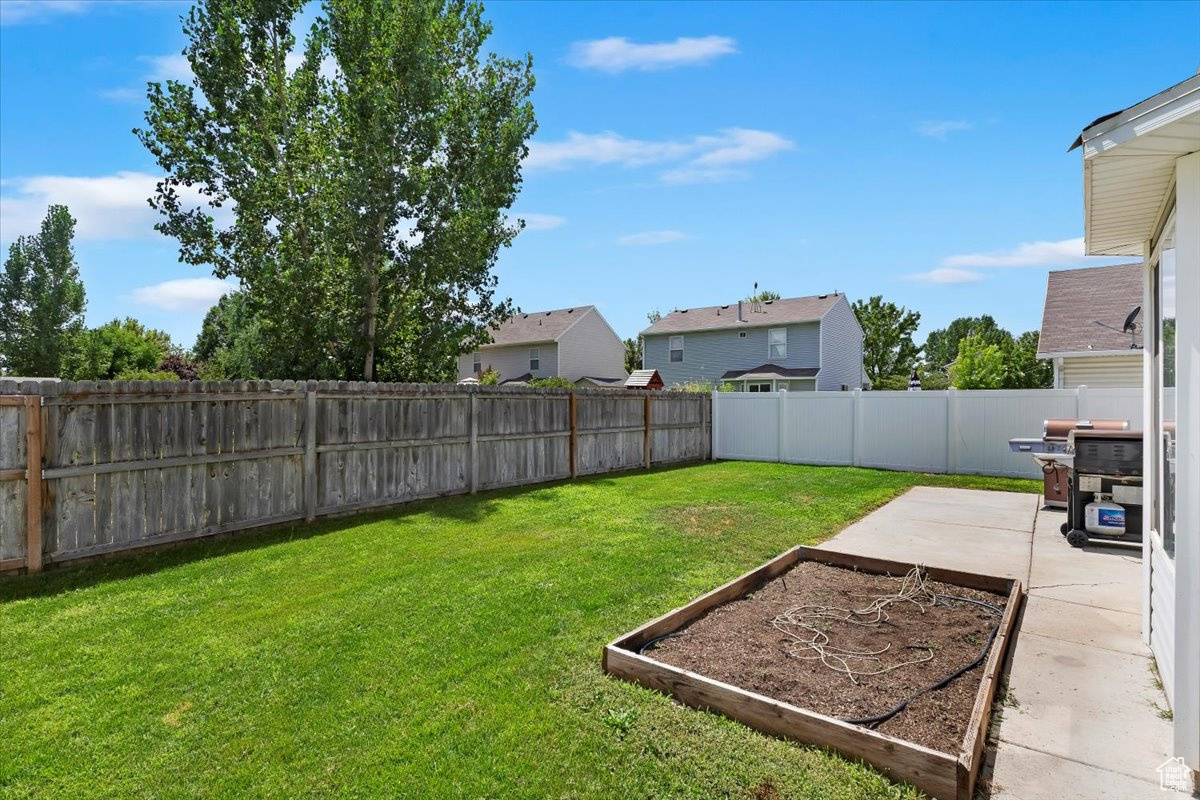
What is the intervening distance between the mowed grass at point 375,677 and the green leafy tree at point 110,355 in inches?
911

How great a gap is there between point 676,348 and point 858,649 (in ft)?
77.8

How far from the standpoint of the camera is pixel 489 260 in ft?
44.9

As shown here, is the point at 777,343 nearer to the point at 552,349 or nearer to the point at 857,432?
the point at 552,349

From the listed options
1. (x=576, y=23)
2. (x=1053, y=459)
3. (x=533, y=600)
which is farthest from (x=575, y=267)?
(x=533, y=600)

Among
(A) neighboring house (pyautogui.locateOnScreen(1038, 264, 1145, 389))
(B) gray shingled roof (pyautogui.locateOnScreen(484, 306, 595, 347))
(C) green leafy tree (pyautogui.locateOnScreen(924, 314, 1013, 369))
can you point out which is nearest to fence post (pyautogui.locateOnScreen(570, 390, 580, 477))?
(A) neighboring house (pyautogui.locateOnScreen(1038, 264, 1145, 389))

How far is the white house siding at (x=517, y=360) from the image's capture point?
28.0 metres

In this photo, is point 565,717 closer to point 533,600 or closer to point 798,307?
point 533,600

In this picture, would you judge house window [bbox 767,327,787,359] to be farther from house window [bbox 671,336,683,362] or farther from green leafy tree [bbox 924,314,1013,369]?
green leafy tree [bbox 924,314,1013,369]

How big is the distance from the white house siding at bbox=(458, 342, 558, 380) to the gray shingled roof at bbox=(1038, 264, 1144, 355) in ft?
60.8

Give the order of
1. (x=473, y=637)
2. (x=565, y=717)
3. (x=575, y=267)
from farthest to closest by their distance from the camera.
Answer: (x=575, y=267)
(x=473, y=637)
(x=565, y=717)

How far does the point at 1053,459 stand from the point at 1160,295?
Result: 5.34 meters

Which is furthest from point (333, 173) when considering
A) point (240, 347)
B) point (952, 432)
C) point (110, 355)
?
point (110, 355)

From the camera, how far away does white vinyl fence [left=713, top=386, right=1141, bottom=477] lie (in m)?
10.9

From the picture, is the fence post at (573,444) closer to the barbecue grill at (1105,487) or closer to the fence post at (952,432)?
the barbecue grill at (1105,487)
